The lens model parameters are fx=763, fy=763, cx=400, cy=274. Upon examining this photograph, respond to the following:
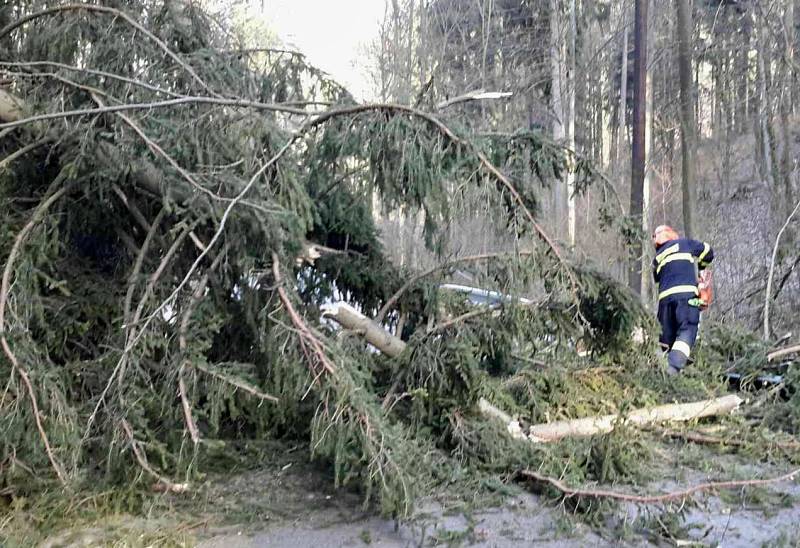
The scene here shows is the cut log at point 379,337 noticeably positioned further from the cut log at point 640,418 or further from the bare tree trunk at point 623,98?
the bare tree trunk at point 623,98

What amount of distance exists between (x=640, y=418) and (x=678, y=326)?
A: 1.90 m

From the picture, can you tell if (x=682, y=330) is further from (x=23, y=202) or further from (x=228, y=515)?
(x=23, y=202)

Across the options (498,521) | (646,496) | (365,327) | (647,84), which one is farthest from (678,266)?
(647,84)

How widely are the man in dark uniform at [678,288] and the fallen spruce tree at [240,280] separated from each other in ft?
3.93

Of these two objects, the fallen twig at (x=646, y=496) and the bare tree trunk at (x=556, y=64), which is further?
the bare tree trunk at (x=556, y=64)

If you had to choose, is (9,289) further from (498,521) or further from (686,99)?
(686,99)

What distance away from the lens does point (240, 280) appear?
478 cm

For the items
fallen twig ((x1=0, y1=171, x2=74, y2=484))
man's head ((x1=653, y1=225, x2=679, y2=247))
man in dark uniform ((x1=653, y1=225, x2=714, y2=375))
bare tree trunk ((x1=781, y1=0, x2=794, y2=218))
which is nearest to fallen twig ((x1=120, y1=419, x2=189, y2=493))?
fallen twig ((x1=0, y1=171, x2=74, y2=484))

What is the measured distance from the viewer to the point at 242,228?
4426 mm

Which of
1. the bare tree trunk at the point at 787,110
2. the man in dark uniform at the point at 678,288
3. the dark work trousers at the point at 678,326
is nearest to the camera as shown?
the dark work trousers at the point at 678,326

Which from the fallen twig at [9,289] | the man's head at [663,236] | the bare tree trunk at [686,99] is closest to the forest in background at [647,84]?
the bare tree trunk at [686,99]

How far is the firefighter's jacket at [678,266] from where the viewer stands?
6.95 metres

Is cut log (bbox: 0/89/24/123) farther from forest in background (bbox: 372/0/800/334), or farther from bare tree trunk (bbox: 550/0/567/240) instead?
bare tree trunk (bbox: 550/0/567/240)

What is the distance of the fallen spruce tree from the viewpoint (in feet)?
13.1
